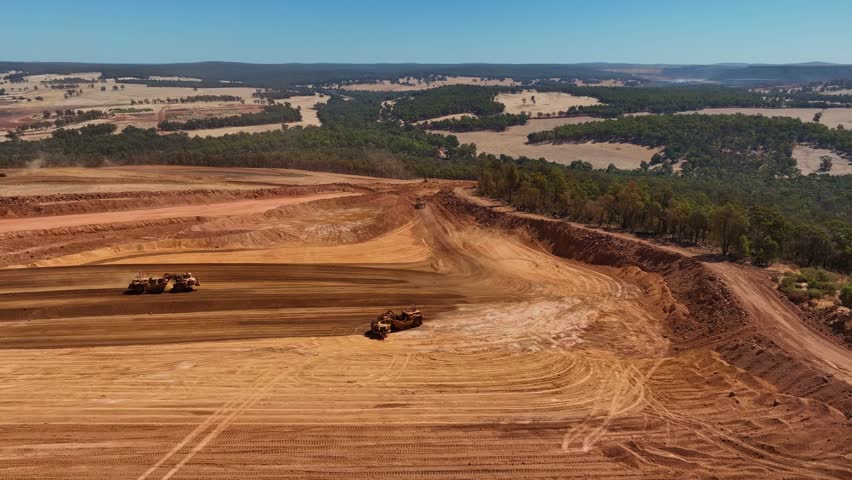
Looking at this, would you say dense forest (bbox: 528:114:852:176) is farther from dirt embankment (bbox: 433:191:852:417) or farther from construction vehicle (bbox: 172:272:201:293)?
construction vehicle (bbox: 172:272:201:293)

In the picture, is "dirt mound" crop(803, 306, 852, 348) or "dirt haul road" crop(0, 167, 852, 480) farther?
"dirt mound" crop(803, 306, 852, 348)

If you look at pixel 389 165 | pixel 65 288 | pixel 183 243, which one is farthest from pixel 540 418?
pixel 389 165

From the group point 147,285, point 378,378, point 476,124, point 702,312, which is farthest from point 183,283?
point 476,124

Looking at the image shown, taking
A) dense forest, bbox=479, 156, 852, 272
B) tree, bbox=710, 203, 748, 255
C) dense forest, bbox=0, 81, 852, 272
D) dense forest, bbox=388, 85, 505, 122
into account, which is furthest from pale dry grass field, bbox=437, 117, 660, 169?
tree, bbox=710, 203, 748, 255

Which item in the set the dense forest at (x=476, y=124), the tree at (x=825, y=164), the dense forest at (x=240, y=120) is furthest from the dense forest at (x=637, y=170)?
the dense forest at (x=240, y=120)

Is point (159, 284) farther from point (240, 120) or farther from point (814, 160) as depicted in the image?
point (240, 120)

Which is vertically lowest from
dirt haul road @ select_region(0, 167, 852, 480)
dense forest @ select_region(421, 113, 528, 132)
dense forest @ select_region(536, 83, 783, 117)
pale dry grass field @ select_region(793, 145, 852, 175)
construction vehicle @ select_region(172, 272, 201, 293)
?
dirt haul road @ select_region(0, 167, 852, 480)

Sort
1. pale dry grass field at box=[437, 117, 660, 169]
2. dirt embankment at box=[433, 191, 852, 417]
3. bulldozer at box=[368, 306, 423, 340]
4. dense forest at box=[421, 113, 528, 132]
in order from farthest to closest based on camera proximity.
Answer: dense forest at box=[421, 113, 528, 132] < pale dry grass field at box=[437, 117, 660, 169] < bulldozer at box=[368, 306, 423, 340] < dirt embankment at box=[433, 191, 852, 417]
